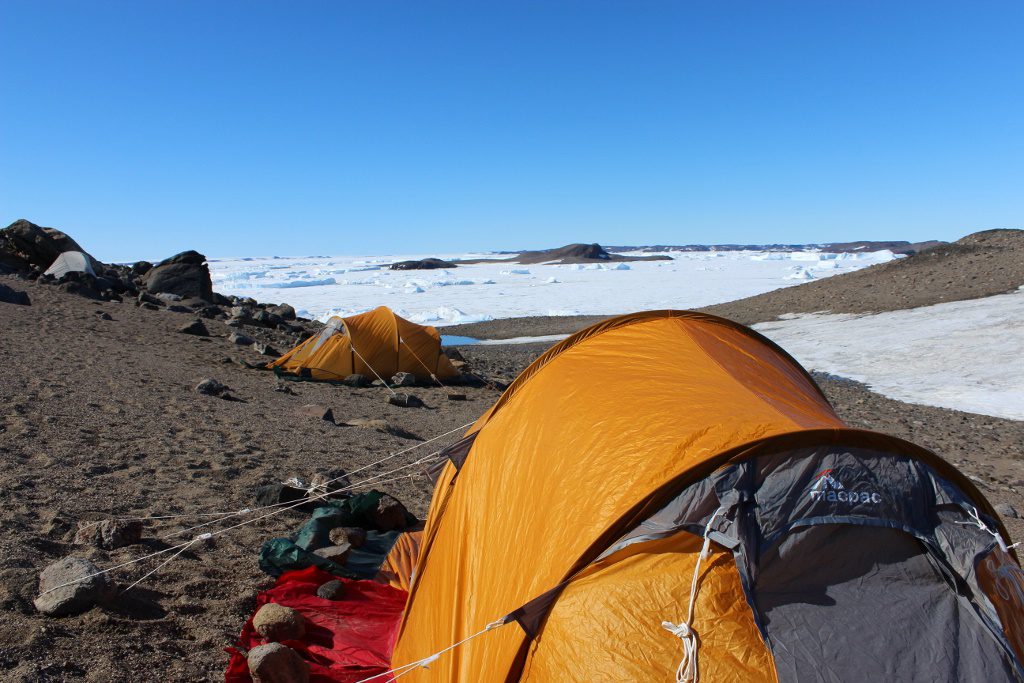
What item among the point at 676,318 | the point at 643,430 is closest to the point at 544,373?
the point at 676,318

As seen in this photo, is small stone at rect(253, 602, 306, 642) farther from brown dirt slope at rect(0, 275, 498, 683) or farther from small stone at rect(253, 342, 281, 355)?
small stone at rect(253, 342, 281, 355)

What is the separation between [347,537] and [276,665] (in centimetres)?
191

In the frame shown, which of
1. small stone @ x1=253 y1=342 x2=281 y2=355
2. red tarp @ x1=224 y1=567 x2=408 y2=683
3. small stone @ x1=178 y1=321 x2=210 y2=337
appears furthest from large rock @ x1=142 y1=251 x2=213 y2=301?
red tarp @ x1=224 y1=567 x2=408 y2=683

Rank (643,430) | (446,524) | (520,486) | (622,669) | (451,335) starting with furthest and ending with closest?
(451,335), (446,524), (520,486), (643,430), (622,669)

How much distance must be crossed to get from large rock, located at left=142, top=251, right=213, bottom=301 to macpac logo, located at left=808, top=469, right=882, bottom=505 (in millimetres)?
20980

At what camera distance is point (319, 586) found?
4.64m

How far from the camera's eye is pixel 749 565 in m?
2.49

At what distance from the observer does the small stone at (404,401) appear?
1174cm

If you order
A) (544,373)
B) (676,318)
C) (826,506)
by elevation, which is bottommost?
(826,506)

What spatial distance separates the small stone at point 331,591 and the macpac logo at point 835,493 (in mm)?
3067

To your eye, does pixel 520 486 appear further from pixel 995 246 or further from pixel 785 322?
pixel 995 246

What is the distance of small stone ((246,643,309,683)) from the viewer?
11.5 ft

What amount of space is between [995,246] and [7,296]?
82.4 ft

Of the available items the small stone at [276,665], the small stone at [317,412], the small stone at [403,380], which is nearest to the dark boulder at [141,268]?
the small stone at [403,380]
